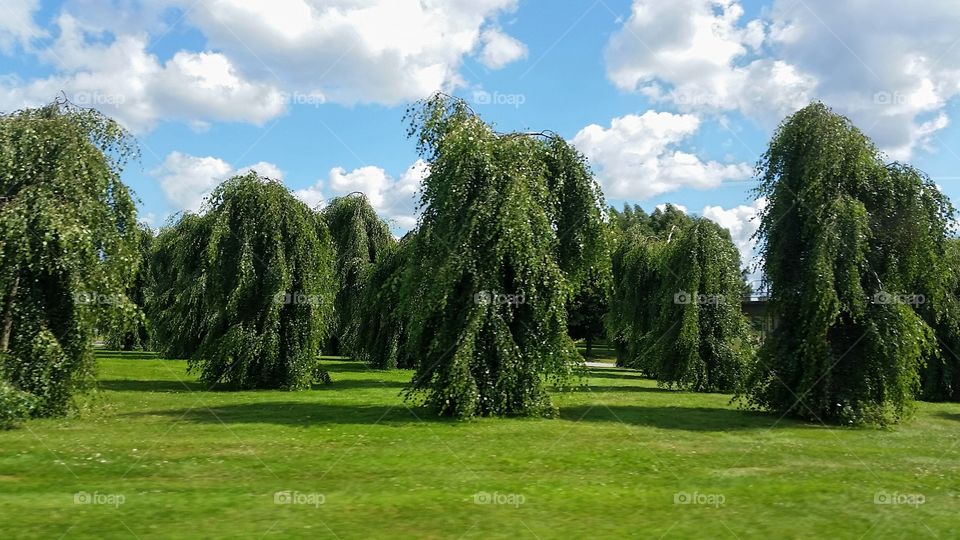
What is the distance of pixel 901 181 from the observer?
56.3 feet

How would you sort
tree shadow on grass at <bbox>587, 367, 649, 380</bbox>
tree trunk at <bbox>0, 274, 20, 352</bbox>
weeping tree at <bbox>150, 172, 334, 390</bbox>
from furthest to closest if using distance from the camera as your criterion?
tree shadow on grass at <bbox>587, 367, 649, 380</bbox> → weeping tree at <bbox>150, 172, 334, 390</bbox> → tree trunk at <bbox>0, 274, 20, 352</bbox>

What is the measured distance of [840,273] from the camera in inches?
647

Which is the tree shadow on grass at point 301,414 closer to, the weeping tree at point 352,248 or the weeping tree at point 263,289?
the weeping tree at point 263,289

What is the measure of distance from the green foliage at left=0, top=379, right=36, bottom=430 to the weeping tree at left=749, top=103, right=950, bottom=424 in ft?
51.0

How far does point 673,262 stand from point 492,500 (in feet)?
64.6

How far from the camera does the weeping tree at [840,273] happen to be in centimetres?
1625
